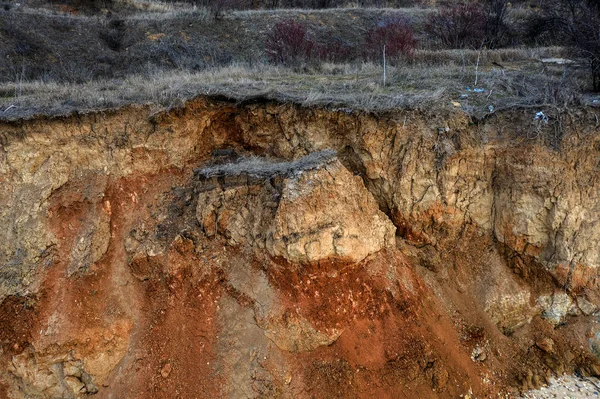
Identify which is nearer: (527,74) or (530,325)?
(530,325)

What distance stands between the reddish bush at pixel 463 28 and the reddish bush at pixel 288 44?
5.65 meters

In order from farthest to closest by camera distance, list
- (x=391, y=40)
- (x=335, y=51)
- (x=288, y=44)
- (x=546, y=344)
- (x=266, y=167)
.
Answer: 1. (x=335, y=51)
2. (x=288, y=44)
3. (x=391, y=40)
4. (x=266, y=167)
5. (x=546, y=344)

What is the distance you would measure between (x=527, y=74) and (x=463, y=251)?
211 inches

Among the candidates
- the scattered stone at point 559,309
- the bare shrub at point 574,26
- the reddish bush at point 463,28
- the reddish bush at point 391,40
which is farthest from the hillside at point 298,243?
the reddish bush at point 463,28

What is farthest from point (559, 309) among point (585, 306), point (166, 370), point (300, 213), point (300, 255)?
point (166, 370)

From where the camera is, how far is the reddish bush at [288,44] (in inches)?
641

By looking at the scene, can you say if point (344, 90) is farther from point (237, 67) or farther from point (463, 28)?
point (463, 28)

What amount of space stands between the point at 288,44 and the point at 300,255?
12614mm

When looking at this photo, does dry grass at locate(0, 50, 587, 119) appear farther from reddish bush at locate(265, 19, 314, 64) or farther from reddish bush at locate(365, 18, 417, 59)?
reddish bush at locate(265, 19, 314, 64)

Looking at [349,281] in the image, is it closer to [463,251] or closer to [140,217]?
[463,251]

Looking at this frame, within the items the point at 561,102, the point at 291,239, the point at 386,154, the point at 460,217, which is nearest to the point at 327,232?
the point at 291,239

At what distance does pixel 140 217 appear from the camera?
839cm

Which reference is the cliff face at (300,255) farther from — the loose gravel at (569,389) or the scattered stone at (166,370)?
the loose gravel at (569,389)

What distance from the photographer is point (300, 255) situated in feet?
24.5
